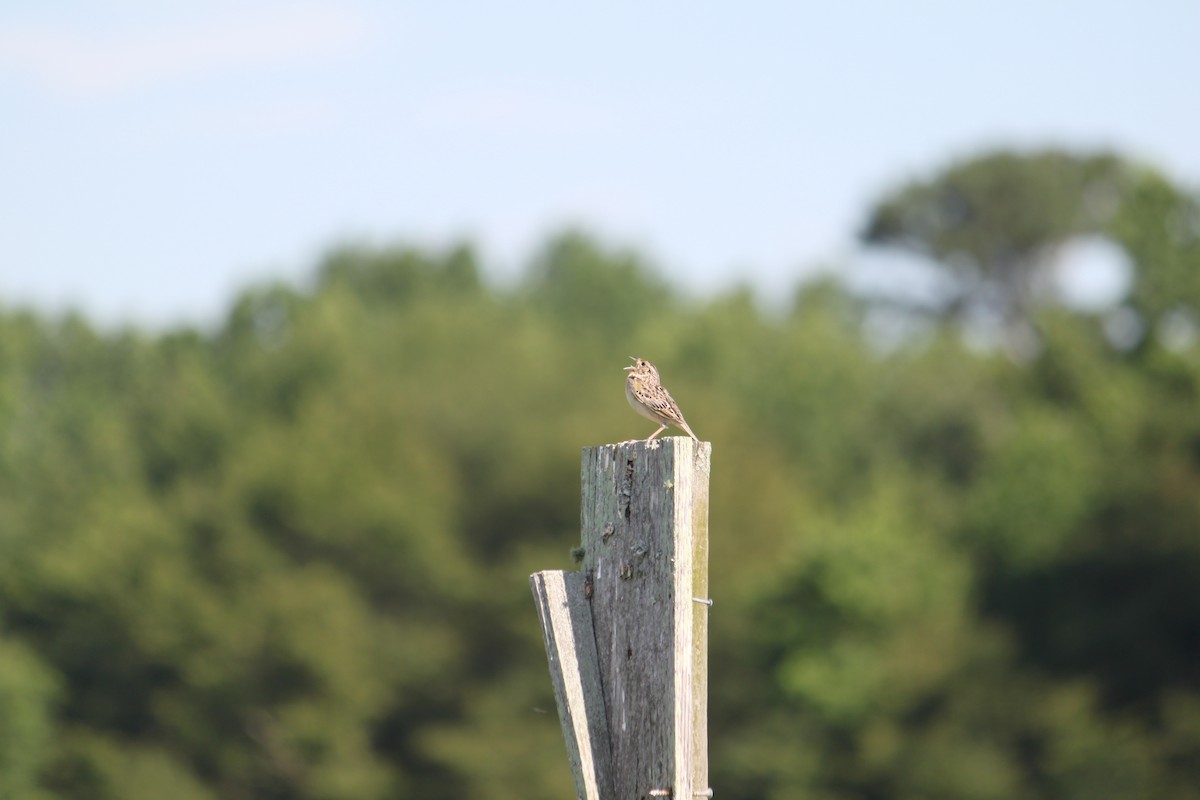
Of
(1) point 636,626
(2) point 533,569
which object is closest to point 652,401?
(1) point 636,626

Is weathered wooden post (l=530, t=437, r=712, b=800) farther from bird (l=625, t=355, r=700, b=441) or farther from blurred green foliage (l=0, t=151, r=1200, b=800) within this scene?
blurred green foliage (l=0, t=151, r=1200, b=800)

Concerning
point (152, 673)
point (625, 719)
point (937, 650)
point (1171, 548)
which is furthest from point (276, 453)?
point (625, 719)

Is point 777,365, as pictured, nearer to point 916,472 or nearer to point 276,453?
point 916,472

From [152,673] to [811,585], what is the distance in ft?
88.9

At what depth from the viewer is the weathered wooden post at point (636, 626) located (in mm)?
5367

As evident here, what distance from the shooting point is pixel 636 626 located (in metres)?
5.54

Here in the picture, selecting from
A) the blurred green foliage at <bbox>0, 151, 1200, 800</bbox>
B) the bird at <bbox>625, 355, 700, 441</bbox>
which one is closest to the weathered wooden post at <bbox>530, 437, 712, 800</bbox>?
the bird at <bbox>625, 355, 700, 441</bbox>

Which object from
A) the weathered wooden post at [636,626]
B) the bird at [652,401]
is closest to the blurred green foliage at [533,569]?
the bird at [652,401]

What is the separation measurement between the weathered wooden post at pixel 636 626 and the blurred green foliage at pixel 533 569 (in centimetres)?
4930

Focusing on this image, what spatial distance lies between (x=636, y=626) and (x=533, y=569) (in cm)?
6196

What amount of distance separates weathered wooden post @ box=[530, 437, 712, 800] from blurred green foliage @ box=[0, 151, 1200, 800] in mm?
49301

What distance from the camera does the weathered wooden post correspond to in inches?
211

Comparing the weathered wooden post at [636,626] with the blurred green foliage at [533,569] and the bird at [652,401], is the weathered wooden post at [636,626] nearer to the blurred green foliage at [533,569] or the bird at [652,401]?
the bird at [652,401]

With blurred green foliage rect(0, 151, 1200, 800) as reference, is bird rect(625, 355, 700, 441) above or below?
below
